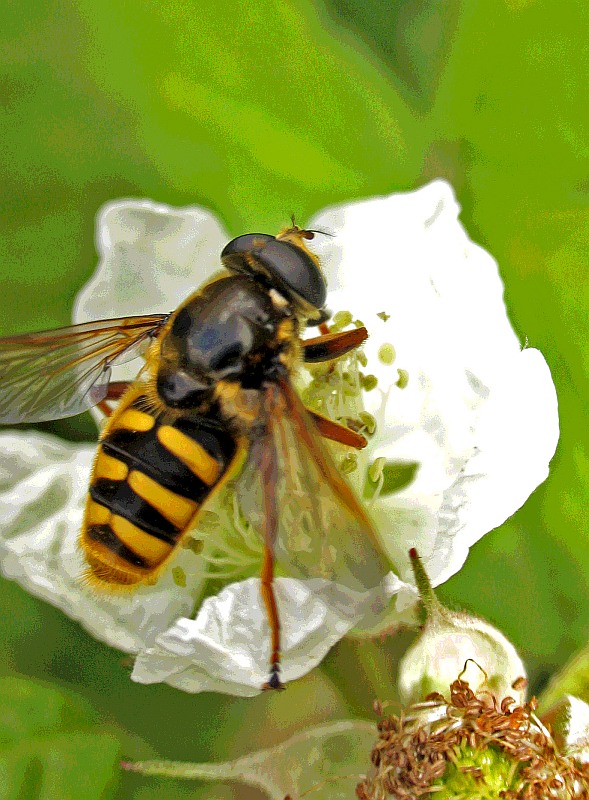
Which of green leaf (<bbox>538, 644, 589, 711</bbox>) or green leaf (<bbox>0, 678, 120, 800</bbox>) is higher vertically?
green leaf (<bbox>538, 644, 589, 711</bbox>)

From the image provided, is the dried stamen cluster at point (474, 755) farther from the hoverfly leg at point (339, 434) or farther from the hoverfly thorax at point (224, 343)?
the hoverfly thorax at point (224, 343)

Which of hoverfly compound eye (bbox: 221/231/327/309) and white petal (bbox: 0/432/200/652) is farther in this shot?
white petal (bbox: 0/432/200/652)

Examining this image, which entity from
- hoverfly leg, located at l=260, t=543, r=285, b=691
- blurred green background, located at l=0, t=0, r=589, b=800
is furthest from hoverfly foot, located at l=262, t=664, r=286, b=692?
blurred green background, located at l=0, t=0, r=589, b=800

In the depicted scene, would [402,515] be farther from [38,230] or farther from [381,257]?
[38,230]

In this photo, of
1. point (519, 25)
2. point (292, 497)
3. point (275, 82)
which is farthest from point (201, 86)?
point (292, 497)

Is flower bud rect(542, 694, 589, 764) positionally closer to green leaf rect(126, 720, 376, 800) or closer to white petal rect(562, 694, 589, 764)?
A: white petal rect(562, 694, 589, 764)

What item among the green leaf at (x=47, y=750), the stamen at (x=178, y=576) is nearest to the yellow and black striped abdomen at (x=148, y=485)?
the stamen at (x=178, y=576)

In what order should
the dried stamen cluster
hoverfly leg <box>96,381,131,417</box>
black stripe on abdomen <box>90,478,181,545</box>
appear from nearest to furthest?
black stripe on abdomen <box>90,478,181,545</box>
the dried stamen cluster
hoverfly leg <box>96,381,131,417</box>
